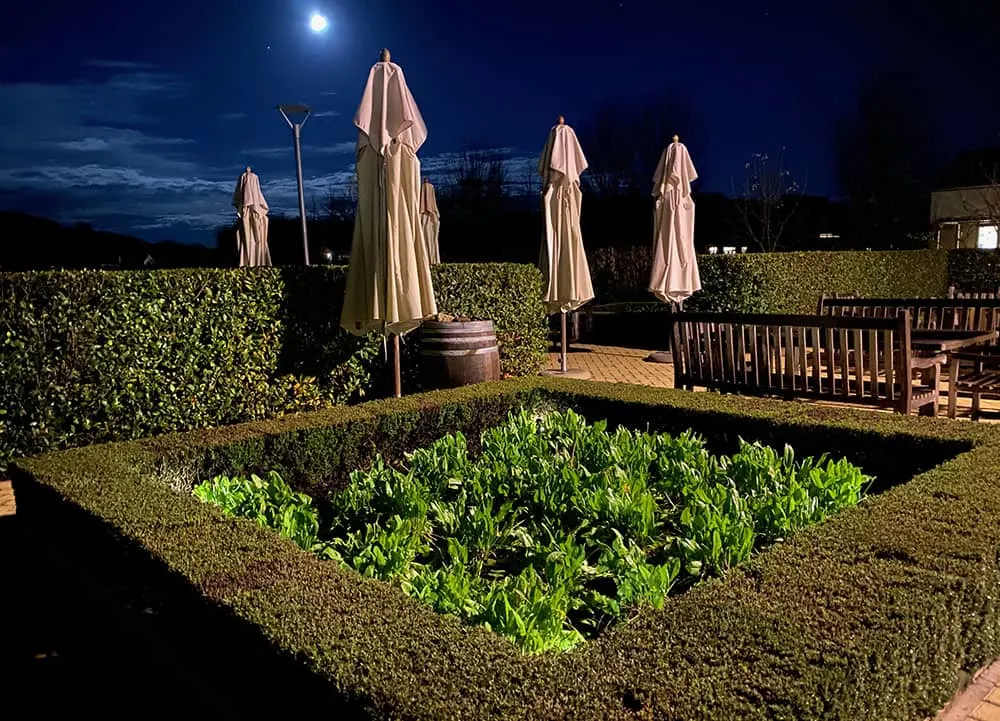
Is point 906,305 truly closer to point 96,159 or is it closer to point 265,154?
point 96,159

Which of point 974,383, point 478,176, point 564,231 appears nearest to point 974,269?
point 564,231

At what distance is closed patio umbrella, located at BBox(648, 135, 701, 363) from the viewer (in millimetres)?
10156

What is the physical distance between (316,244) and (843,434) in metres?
30.0

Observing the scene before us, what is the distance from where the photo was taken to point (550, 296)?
9547 mm

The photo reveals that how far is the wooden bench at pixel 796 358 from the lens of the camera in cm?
538

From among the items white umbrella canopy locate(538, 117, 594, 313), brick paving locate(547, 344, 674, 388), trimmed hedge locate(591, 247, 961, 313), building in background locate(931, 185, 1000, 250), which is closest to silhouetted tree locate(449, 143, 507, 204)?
building in background locate(931, 185, 1000, 250)

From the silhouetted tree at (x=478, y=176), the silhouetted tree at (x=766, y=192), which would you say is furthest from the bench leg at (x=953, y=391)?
the silhouetted tree at (x=478, y=176)

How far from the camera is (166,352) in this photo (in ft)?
20.2

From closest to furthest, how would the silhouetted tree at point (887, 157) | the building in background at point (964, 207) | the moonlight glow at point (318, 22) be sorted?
the moonlight glow at point (318, 22) → the building in background at point (964, 207) → the silhouetted tree at point (887, 157)

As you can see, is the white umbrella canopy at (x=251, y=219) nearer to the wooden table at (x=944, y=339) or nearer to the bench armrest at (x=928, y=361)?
the wooden table at (x=944, y=339)

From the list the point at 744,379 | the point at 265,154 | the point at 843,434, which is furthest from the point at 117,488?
the point at 265,154

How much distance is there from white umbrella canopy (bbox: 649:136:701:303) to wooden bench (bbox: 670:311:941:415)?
154 inches

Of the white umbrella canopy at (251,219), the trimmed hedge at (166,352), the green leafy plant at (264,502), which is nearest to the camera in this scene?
the green leafy plant at (264,502)

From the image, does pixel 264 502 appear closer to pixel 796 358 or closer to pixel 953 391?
pixel 796 358
